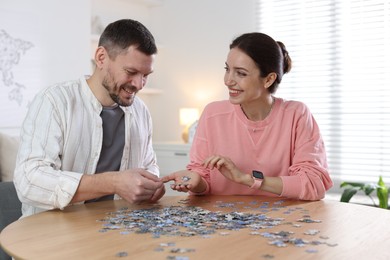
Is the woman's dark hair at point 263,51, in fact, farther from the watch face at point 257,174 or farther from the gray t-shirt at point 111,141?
the gray t-shirt at point 111,141

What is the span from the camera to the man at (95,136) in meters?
1.98

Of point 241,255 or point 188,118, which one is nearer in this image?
point 241,255

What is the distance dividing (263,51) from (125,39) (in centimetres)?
69

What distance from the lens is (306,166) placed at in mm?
2359

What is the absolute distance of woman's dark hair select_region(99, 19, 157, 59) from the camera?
223 centimetres

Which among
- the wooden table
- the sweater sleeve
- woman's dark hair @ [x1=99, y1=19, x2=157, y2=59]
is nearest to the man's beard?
woman's dark hair @ [x1=99, y1=19, x2=157, y2=59]

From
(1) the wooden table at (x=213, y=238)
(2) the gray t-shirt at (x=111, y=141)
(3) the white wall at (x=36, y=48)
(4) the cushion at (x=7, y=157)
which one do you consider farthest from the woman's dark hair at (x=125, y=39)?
(3) the white wall at (x=36, y=48)

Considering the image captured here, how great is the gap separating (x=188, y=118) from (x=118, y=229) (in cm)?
426

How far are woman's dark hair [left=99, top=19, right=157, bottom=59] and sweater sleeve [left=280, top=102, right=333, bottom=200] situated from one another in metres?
0.78

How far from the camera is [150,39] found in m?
2.28

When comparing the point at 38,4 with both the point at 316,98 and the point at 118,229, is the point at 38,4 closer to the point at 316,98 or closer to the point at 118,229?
the point at 316,98

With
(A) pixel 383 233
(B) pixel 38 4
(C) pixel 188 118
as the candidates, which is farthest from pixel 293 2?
(A) pixel 383 233

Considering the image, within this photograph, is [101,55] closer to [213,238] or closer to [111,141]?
[111,141]

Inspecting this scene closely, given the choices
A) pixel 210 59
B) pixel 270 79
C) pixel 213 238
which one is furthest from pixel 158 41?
pixel 213 238
